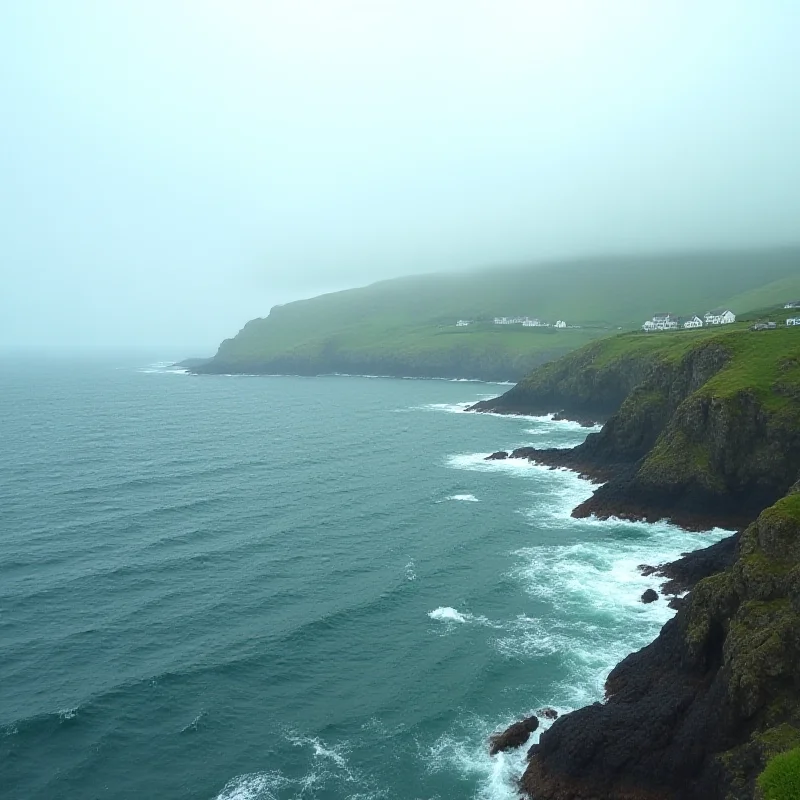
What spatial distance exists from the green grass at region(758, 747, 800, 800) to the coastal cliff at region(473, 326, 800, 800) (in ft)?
0.40

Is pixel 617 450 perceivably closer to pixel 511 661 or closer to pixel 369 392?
pixel 511 661


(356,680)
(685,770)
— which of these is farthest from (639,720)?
(356,680)

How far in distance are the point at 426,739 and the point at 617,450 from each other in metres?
58.9

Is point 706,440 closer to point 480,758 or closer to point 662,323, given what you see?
point 480,758

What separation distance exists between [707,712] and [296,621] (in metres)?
26.4

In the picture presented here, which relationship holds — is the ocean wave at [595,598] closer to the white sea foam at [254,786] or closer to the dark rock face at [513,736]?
the dark rock face at [513,736]

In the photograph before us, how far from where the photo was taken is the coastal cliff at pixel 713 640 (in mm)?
28469

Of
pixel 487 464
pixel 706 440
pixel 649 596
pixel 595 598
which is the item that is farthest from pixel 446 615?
pixel 487 464

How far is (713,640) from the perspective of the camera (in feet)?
114

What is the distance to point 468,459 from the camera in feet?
317

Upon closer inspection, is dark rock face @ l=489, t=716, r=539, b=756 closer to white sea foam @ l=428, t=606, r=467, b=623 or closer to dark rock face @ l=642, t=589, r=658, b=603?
white sea foam @ l=428, t=606, r=467, b=623

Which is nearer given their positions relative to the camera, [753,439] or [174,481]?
Answer: [753,439]

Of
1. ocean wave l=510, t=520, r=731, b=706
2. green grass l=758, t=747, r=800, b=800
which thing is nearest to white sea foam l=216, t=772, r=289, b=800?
ocean wave l=510, t=520, r=731, b=706

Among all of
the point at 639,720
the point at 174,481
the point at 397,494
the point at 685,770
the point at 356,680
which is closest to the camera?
the point at 685,770
